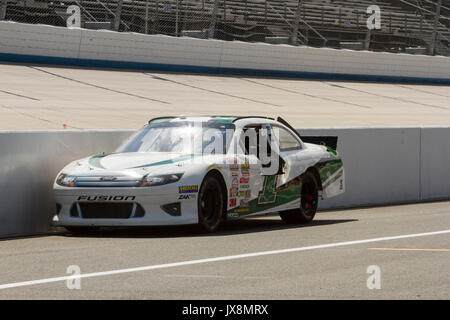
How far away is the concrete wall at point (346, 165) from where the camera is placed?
36.4 ft

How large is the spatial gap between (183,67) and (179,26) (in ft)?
3.86

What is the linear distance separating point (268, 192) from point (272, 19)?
66.4 feet

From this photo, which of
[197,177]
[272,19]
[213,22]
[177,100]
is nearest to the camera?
[197,177]

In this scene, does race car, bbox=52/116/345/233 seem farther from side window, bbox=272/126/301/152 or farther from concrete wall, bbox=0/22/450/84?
concrete wall, bbox=0/22/450/84

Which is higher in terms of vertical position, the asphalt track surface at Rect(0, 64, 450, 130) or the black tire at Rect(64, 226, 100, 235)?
the asphalt track surface at Rect(0, 64, 450, 130)

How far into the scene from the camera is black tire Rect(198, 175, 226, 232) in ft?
35.1

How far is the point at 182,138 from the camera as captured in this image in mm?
11523

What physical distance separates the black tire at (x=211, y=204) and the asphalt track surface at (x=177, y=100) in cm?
701

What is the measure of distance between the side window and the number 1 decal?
1.86ft

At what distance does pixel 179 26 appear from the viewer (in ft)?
92.7

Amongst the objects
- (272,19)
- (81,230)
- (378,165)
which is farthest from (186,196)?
(272,19)

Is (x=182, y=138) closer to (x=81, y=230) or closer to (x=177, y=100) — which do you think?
(x=81, y=230)

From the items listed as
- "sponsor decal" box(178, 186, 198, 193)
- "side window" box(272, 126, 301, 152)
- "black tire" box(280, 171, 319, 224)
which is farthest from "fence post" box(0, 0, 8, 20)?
"sponsor decal" box(178, 186, 198, 193)

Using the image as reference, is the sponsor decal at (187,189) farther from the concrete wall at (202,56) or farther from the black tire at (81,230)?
the concrete wall at (202,56)
